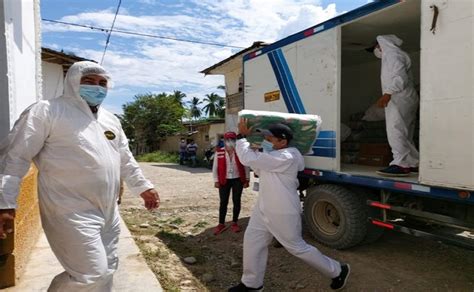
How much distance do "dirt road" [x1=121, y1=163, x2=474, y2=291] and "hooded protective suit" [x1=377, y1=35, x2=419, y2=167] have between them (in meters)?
1.20

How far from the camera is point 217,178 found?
6.05 m

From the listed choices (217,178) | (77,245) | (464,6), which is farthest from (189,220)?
(464,6)

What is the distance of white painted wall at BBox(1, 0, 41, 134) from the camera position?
3.68 meters

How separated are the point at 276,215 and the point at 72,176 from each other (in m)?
1.87

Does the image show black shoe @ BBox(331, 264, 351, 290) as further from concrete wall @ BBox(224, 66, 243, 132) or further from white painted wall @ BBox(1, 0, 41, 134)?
concrete wall @ BBox(224, 66, 243, 132)

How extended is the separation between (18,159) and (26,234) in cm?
210

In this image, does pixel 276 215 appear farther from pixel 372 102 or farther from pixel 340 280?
pixel 372 102

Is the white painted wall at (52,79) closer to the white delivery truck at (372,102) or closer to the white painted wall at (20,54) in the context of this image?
the white painted wall at (20,54)

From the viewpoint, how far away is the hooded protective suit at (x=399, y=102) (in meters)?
4.39

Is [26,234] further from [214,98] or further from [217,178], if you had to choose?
[214,98]

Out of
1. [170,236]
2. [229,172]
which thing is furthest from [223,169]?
[170,236]

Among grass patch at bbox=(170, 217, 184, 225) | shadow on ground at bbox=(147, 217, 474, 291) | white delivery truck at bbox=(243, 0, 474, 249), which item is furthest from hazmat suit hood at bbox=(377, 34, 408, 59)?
grass patch at bbox=(170, 217, 184, 225)

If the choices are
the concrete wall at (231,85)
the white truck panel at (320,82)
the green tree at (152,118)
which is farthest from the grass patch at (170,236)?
the green tree at (152,118)

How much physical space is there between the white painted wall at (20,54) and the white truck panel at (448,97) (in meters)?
3.78
